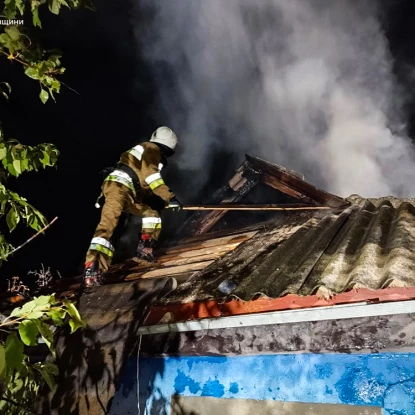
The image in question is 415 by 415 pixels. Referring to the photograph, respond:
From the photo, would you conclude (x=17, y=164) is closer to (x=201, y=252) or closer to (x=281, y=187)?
(x=201, y=252)

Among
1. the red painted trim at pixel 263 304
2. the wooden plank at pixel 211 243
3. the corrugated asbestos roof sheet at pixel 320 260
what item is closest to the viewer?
the red painted trim at pixel 263 304

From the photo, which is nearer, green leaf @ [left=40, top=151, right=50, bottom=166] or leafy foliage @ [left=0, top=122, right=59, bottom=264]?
leafy foliage @ [left=0, top=122, right=59, bottom=264]

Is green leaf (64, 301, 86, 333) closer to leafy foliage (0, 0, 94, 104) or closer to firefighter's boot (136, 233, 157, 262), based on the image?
leafy foliage (0, 0, 94, 104)

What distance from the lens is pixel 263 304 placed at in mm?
2445

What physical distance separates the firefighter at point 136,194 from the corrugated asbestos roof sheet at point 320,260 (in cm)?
149

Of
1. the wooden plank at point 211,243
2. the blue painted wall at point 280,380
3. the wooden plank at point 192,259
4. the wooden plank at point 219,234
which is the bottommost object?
the blue painted wall at point 280,380

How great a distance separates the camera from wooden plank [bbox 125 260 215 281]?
4.31 meters

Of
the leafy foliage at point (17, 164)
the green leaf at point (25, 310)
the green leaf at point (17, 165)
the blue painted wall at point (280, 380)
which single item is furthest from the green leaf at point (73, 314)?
the blue painted wall at point (280, 380)

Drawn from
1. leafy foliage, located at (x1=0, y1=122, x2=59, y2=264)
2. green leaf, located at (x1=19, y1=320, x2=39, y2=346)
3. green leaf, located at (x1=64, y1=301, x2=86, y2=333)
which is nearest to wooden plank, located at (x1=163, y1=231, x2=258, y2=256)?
leafy foliage, located at (x1=0, y1=122, x2=59, y2=264)

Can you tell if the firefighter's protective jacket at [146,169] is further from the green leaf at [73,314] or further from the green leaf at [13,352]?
the green leaf at [13,352]

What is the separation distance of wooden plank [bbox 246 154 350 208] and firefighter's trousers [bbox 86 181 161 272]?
2668mm

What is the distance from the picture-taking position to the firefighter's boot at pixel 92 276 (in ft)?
13.8

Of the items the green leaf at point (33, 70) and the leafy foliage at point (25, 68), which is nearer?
the leafy foliage at point (25, 68)

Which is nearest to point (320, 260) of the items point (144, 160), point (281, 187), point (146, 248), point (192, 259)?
point (192, 259)
